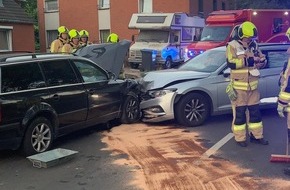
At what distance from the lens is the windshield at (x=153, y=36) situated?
76.0ft

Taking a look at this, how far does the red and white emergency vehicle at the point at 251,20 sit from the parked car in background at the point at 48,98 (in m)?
9.82

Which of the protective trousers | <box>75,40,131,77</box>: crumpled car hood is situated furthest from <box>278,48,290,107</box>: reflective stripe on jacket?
<box>75,40,131,77</box>: crumpled car hood

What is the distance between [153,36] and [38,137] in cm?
1756

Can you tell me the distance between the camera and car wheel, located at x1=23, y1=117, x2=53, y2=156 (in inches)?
254

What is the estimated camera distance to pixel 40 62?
22.7ft

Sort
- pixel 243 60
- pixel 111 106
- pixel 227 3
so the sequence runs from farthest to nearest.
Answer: pixel 227 3
pixel 111 106
pixel 243 60

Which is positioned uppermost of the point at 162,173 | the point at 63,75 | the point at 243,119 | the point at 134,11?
the point at 134,11

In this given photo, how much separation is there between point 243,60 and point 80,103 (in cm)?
270

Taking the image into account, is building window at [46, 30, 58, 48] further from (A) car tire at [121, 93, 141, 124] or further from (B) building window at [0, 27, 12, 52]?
(A) car tire at [121, 93, 141, 124]

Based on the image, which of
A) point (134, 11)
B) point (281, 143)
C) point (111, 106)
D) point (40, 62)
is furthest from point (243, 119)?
point (134, 11)

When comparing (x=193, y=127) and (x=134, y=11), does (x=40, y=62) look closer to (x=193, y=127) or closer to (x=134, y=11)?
(x=193, y=127)

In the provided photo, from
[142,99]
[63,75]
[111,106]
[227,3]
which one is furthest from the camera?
[227,3]

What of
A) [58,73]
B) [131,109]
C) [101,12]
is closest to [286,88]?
[58,73]

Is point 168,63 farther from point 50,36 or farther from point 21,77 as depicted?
point 21,77
